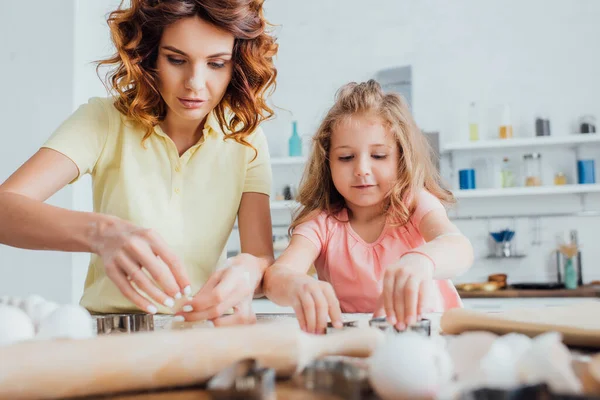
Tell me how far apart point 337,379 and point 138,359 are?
0.64ft

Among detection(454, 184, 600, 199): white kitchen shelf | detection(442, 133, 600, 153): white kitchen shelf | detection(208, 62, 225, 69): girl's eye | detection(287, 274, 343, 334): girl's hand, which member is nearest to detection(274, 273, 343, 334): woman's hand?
detection(287, 274, 343, 334): girl's hand

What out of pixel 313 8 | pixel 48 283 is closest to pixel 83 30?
pixel 48 283

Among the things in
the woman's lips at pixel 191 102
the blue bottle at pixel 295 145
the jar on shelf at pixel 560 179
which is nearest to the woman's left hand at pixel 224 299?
the woman's lips at pixel 191 102

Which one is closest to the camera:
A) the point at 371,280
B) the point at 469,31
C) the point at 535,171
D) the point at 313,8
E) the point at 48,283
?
the point at 371,280

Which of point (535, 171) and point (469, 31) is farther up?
point (469, 31)

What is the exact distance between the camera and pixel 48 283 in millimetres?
2918

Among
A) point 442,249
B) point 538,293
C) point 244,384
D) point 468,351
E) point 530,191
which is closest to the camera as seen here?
point 244,384

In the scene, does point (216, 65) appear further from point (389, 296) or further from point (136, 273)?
point (389, 296)

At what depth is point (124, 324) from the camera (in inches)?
33.0

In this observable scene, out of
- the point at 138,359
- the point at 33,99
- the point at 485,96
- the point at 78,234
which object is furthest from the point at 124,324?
the point at 485,96

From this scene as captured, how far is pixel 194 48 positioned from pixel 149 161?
0.33 metres

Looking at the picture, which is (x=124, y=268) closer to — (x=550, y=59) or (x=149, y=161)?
(x=149, y=161)

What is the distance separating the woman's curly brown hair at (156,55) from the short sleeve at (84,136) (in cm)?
5

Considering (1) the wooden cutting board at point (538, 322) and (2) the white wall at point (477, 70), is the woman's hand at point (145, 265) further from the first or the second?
(2) the white wall at point (477, 70)
